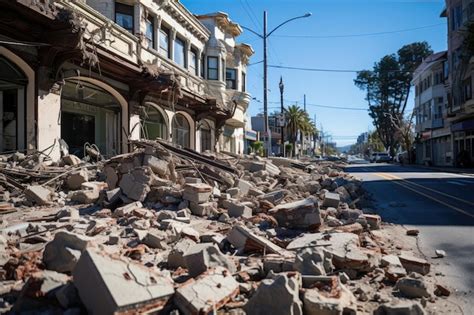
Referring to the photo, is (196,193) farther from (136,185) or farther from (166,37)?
(166,37)

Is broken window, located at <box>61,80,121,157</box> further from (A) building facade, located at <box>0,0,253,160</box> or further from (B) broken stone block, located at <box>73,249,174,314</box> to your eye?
(B) broken stone block, located at <box>73,249,174,314</box>

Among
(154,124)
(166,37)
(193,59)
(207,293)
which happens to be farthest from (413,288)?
(193,59)

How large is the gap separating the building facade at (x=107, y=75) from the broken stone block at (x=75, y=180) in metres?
2.20

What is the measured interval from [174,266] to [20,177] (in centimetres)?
652

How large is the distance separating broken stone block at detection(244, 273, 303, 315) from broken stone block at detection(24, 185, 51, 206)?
6.26 metres

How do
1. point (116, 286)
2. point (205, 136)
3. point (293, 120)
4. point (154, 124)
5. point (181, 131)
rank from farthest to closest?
point (293, 120) < point (205, 136) < point (181, 131) < point (154, 124) < point (116, 286)

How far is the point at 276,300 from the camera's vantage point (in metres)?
3.09

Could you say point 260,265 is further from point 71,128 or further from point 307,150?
point 307,150

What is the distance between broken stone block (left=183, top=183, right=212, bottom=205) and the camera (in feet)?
25.7

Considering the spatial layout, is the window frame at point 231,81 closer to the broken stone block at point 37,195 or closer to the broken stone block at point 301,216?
the broken stone block at point 37,195

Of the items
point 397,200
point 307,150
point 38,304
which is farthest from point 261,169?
point 307,150

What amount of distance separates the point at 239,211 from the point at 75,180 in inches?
176

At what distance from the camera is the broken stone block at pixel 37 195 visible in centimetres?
787

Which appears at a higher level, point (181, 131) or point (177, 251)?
point (181, 131)
